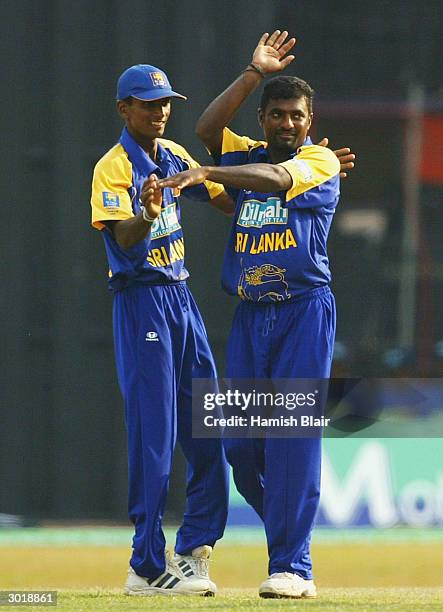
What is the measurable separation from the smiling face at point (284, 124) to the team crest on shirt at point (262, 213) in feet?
0.50

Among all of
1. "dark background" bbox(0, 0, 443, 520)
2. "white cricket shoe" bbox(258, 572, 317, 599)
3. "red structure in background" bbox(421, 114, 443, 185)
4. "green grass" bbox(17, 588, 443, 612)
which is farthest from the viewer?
"red structure in background" bbox(421, 114, 443, 185)

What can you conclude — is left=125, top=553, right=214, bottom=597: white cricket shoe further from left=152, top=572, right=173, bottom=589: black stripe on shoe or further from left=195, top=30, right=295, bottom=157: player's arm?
left=195, top=30, right=295, bottom=157: player's arm

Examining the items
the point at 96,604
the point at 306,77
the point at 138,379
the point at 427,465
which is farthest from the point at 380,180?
the point at 96,604

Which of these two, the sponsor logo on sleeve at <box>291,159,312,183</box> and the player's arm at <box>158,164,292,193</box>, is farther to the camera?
the sponsor logo on sleeve at <box>291,159,312,183</box>

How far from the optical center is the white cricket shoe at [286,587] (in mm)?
4047

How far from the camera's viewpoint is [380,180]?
6.44 m

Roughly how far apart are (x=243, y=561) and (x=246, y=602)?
2.02 m

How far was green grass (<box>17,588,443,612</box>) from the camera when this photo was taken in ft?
12.5

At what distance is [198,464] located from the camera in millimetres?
4340

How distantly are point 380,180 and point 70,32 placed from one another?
1522 mm

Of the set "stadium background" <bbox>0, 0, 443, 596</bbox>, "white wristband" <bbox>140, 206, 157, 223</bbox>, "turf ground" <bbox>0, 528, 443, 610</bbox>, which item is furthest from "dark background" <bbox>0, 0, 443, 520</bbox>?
"white wristband" <bbox>140, 206, 157, 223</bbox>

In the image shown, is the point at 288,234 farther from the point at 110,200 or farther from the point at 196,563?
the point at 196,563

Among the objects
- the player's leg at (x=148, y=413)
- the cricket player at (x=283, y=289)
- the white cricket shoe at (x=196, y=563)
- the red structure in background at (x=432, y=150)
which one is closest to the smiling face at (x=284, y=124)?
the cricket player at (x=283, y=289)

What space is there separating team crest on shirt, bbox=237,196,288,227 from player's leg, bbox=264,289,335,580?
0.82 feet
